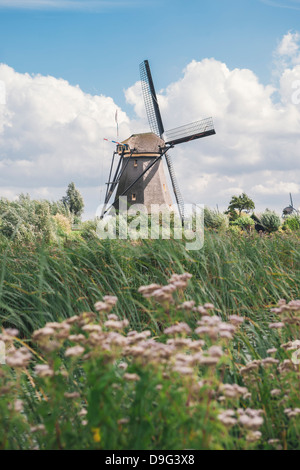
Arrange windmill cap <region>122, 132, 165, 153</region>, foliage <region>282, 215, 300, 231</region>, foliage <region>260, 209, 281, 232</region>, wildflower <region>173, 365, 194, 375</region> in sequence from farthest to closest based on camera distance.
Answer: foliage <region>260, 209, 281, 232</region> < windmill cap <region>122, 132, 165, 153</region> < foliage <region>282, 215, 300, 231</region> < wildflower <region>173, 365, 194, 375</region>

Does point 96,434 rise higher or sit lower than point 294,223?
lower

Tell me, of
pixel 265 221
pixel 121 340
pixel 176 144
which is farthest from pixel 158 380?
pixel 265 221

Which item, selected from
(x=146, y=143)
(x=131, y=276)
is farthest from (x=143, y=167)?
(x=131, y=276)

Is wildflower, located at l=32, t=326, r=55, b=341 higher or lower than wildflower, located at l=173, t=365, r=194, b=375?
higher

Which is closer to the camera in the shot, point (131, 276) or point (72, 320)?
point (72, 320)

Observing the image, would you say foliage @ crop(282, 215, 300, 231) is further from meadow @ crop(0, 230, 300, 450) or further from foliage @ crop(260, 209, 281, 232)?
meadow @ crop(0, 230, 300, 450)

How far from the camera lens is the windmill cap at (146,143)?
26.2m

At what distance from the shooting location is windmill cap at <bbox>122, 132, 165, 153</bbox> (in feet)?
86.1

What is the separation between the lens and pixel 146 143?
26406 mm

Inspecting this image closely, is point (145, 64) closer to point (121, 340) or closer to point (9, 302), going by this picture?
point (9, 302)

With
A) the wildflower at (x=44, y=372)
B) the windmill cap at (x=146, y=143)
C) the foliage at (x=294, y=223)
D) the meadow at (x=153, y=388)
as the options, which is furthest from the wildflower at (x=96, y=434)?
the windmill cap at (x=146, y=143)

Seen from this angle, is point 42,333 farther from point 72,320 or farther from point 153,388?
point 153,388

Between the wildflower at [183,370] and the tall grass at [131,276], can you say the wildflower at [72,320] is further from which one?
the tall grass at [131,276]

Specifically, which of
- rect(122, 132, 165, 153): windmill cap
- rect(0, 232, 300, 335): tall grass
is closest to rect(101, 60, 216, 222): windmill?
rect(122, 132, 165, 153): windmill cap
